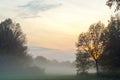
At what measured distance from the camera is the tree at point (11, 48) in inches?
5089

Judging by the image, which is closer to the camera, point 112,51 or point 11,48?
point 112,51

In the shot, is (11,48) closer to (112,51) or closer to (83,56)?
(83,56)

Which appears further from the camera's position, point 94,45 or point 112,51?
point 94,45

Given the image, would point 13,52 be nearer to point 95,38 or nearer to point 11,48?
point 11,48

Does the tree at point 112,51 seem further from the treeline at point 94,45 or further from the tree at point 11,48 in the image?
the tree at point 11,48

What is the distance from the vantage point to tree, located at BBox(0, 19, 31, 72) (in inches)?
5089

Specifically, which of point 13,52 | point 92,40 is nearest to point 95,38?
point 92,40

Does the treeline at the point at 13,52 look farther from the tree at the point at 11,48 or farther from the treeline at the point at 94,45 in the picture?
the treeline at the point at 94,45

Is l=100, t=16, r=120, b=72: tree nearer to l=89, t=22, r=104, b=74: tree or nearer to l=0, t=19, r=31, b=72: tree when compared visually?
l=89, t=22, r=104, b=74: tree

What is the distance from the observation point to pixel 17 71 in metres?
132

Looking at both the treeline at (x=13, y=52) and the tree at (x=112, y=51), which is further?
the treeline at (x=13, y=52)

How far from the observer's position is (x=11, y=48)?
428ft

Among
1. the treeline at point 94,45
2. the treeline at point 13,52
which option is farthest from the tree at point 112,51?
the treeline at point 13,52

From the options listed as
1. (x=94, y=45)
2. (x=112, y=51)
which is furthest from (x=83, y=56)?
(x=112, y=51)
